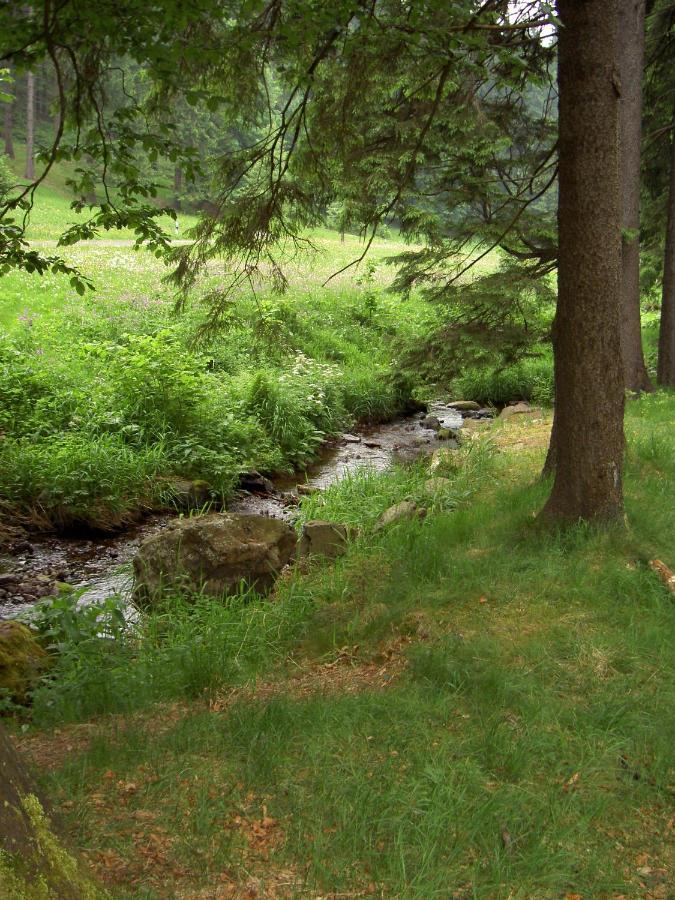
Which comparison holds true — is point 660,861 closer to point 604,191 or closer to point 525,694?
point 525,694

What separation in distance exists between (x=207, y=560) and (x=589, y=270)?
4096 mm

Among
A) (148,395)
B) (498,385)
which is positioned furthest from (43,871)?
(498,385)

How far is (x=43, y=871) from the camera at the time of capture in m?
2.27

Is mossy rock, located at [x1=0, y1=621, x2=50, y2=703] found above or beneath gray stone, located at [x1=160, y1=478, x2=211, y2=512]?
beneath

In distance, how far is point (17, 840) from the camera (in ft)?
7.28

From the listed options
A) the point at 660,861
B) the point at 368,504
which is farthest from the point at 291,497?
the point at 660,861

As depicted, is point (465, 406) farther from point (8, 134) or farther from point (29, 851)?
point (8, 134)

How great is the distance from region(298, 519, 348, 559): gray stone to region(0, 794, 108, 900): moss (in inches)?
191

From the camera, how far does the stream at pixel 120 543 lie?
24.9ft

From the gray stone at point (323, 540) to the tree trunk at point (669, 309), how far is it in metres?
8.16

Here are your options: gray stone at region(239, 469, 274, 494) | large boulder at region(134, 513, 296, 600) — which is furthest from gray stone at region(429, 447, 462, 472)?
large boulder at region(134, 513, 296, 600)

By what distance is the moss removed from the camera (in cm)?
214

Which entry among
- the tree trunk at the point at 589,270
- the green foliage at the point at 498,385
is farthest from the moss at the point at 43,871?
the green foliage at the point at 498,385

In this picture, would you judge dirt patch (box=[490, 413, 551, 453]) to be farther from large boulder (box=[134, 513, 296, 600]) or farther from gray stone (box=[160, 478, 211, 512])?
gray stone (box=[160, 478, 211, 512])
